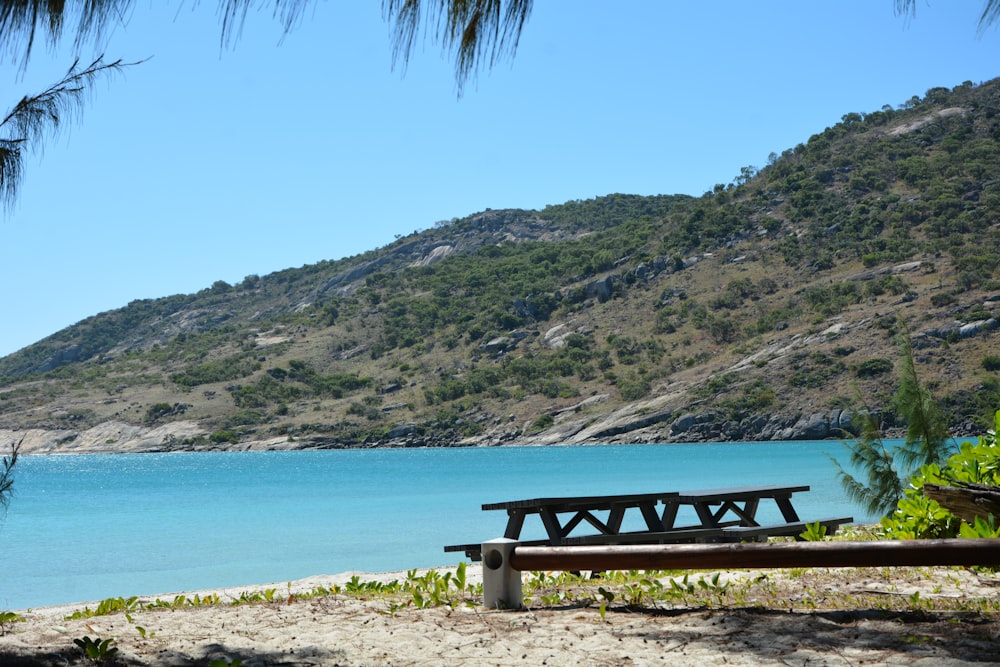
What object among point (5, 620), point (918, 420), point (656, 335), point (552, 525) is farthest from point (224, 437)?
point (5, 620)

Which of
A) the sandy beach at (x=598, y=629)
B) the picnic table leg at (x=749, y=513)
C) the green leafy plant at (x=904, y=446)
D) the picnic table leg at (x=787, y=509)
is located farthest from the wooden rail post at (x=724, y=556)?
the green leafy plant at (x=904, y=446)

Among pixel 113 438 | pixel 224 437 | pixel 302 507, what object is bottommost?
pixel 302 507

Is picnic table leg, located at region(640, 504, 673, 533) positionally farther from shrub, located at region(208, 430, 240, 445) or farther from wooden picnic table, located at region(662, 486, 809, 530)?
shrub, located at region(208, 430, 240, 445)

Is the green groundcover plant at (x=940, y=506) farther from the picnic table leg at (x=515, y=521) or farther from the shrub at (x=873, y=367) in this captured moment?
the shrub at (x=873, y=367)

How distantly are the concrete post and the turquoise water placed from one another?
37.4ft

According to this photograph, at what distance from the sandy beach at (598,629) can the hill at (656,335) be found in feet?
140

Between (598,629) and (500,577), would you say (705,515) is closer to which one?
(500,577)

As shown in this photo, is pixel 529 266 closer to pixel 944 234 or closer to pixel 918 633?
pixel 944 234

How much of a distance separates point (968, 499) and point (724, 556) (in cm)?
191

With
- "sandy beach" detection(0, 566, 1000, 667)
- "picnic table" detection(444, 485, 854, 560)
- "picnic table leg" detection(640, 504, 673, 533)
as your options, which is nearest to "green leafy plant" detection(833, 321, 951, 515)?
"picnic table" detection(444, 485, 854, 560)

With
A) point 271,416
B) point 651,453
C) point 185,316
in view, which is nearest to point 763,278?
point 651,453

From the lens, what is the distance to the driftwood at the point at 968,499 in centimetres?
583

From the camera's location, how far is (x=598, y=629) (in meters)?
5.13

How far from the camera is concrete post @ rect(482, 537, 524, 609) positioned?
578cm
